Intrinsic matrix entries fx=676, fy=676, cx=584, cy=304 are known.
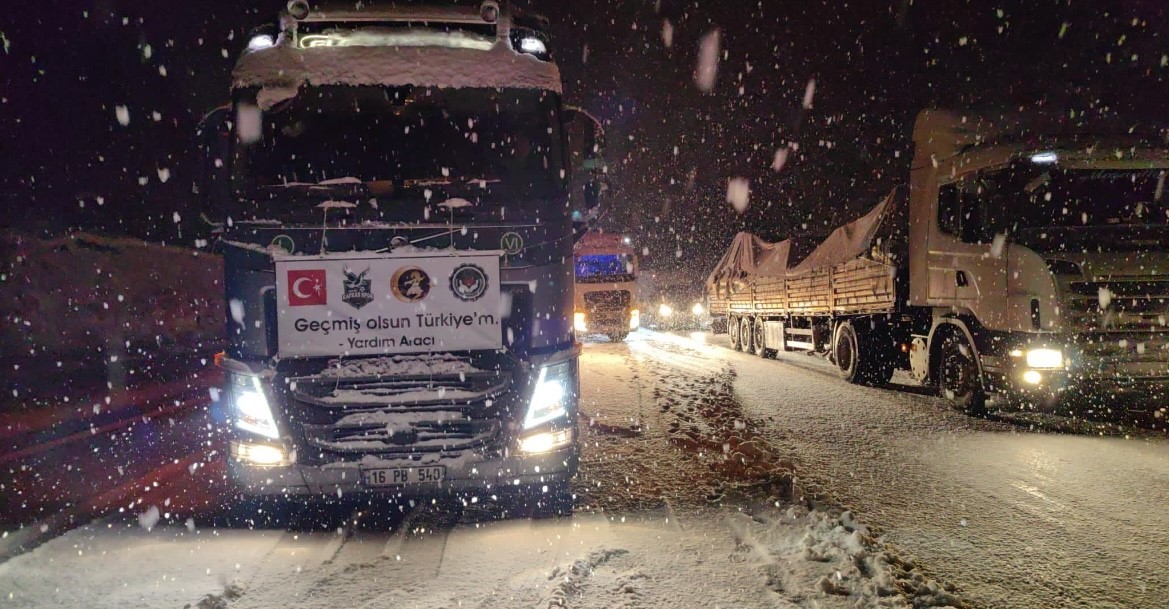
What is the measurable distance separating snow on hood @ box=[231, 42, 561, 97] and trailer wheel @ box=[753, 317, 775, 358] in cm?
1310

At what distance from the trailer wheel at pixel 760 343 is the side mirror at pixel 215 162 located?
14.0 metres

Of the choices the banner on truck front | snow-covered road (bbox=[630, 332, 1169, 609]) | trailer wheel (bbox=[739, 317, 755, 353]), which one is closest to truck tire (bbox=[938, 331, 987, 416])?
snow-covered road (bbox=[630, 332, 1169, 609])

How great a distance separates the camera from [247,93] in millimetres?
4840

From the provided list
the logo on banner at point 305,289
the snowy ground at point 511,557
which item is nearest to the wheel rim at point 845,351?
the snowy ground at point 511,557

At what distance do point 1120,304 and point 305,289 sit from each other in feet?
25.4

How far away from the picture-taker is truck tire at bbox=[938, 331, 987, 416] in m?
8.22

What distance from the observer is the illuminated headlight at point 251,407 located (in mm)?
4156

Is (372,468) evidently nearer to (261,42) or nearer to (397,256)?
(397,256)

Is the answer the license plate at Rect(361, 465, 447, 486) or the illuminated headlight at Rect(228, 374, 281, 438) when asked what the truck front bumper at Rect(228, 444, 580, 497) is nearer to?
the license plate at Rect(361, 465, 447, 486)

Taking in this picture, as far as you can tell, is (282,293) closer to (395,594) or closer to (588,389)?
(395,594)

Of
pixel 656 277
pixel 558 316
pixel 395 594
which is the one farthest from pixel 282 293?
pixel 656 277

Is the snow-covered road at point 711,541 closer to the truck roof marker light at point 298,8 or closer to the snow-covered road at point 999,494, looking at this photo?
the snow-covered road at point 999,494

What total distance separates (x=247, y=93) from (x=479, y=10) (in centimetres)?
180

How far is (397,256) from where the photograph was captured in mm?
4398
